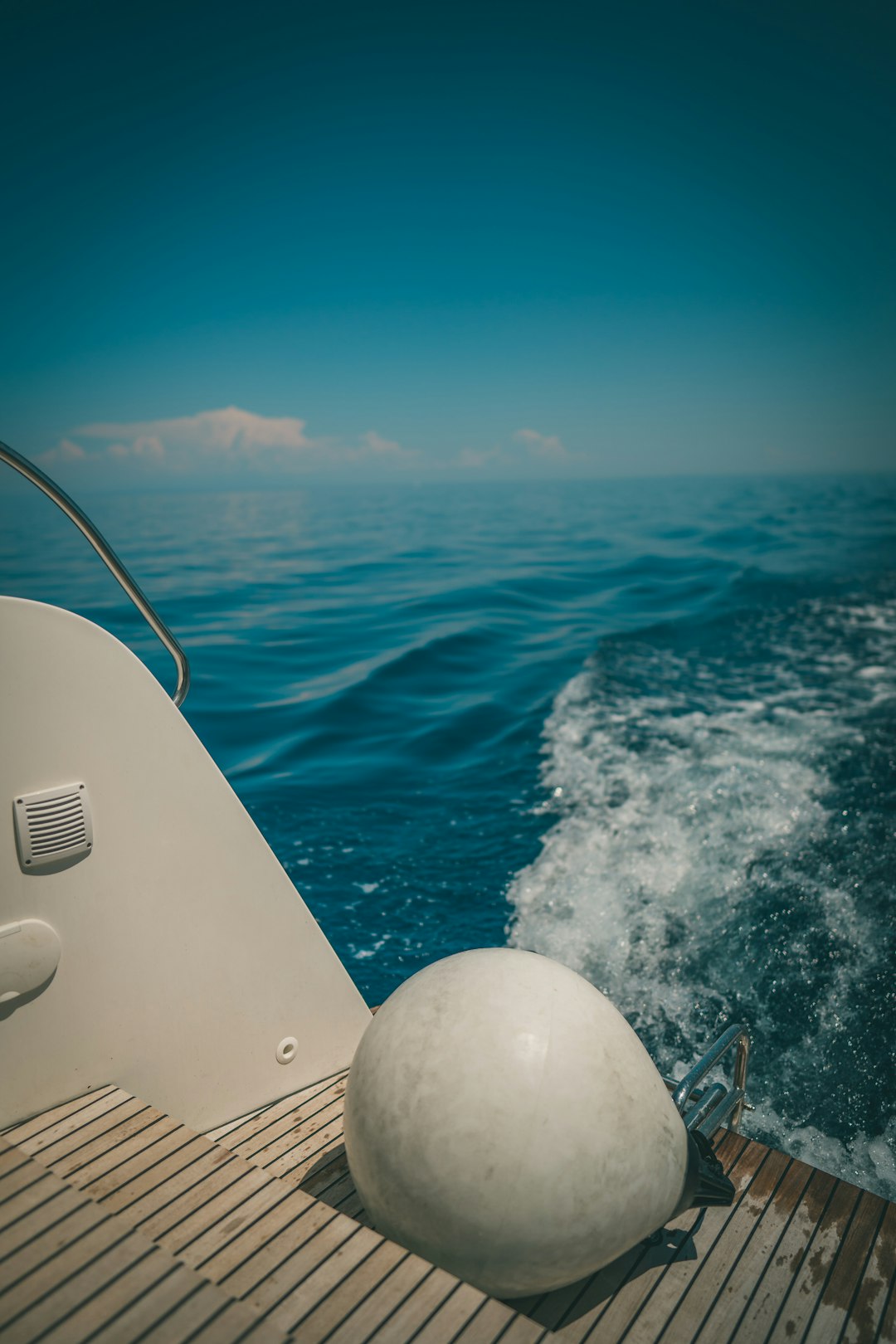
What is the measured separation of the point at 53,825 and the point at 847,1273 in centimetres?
202

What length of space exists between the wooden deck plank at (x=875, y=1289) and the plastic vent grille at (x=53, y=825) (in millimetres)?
1919

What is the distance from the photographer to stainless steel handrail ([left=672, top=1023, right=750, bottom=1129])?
6.91ft

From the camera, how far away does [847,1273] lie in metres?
1.81

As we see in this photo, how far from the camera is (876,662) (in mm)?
8969

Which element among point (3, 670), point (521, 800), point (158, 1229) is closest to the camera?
point (158, 1229)

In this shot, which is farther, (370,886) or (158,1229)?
(370,886)

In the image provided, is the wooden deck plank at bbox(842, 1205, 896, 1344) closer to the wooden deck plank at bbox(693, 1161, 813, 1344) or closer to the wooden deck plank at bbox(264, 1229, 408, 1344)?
→ the wooden deck plank at bbox(693, 1161, 813, 1344)

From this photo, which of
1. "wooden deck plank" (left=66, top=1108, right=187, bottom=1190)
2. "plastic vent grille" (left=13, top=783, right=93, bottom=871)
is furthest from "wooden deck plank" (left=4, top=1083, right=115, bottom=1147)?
"plastic vent grille" (left=13, top=783, right=93, bottom=871)

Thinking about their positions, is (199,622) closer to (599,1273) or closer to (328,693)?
(328,693)

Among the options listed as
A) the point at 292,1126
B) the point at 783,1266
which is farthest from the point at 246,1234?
the point at 783,1266

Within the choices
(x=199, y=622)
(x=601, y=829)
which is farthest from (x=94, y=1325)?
(x=199, y=622)

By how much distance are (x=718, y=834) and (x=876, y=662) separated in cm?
508

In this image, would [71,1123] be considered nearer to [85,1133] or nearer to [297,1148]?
[85,1133]

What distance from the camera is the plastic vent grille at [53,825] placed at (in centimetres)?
180
